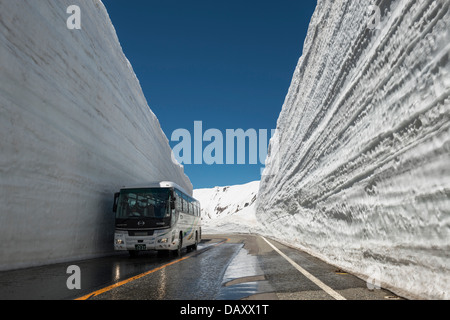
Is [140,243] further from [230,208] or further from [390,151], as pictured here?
[230,208]

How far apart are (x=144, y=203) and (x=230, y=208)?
98258 millimetres

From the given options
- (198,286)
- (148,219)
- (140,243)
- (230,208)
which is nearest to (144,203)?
(148,219)

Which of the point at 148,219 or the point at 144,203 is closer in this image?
the point at 148,219

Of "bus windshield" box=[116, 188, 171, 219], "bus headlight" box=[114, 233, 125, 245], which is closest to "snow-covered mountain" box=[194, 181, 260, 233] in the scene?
"bus windshield" box=[116, 188, 171, 219]

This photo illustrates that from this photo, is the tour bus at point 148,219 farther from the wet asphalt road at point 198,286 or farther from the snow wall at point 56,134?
the wet asphalt road at point 198,286

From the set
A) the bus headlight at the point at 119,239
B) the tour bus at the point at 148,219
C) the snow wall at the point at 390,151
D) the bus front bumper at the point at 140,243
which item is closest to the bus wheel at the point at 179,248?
the tour bus at the point at 148,219

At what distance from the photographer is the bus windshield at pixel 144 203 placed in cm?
1115

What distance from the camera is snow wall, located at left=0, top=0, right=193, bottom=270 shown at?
776cm

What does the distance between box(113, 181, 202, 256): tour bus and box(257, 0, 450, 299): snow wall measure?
4.74 metres

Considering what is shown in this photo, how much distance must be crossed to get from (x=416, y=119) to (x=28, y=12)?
30.6ft

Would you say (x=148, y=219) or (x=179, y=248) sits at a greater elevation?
A: (x=148, y=219)

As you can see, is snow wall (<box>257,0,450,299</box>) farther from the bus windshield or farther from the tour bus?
the bus windshield

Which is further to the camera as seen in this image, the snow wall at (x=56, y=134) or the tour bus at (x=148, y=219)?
the tour bus at (x=148, y=219)

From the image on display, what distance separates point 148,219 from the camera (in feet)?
36.0
